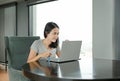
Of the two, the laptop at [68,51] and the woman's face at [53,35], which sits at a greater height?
the woman's face at [53,35]

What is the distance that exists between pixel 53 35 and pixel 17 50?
1.70 ft

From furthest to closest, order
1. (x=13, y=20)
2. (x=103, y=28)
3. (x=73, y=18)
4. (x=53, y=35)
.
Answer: (x=13, y=20) < (x=73, y=18) < (x=103, y=28) < (x=53, y=35)

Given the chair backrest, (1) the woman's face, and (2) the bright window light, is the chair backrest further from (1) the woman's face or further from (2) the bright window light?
(2) the bright window light

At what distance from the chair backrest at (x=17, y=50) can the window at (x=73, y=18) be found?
125 cm

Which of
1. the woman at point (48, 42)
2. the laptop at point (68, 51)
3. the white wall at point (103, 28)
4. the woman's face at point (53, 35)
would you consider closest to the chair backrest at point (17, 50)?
the woman at point (48, 42)

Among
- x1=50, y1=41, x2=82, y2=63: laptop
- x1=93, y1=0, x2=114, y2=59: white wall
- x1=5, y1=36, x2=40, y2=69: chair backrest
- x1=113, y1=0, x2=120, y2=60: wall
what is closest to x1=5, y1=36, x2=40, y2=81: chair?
x1=5, y1=36, x2=40, y2=69: chair backrest

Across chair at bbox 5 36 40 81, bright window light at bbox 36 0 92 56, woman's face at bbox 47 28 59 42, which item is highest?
bright window light at bbox 36 0 92 56

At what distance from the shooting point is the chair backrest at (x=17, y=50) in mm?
2380

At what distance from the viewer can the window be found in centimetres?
342

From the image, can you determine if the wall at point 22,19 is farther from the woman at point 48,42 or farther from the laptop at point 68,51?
the laptop at point 68,51

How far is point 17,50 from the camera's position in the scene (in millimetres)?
2451

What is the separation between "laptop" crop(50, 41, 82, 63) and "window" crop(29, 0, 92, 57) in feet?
4.26

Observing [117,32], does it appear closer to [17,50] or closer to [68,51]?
[68,51]

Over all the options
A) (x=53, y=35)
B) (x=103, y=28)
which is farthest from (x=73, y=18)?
(x=53, y=35)
